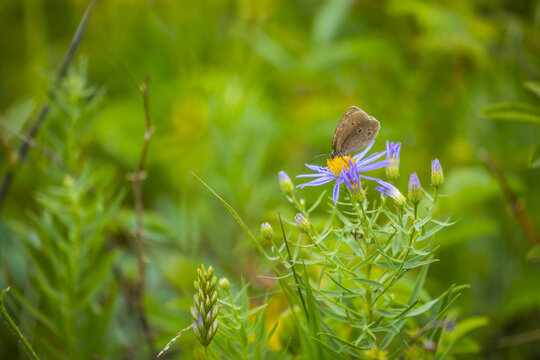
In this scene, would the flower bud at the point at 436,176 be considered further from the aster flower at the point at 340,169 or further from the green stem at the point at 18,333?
the green stem at the point at 18,333

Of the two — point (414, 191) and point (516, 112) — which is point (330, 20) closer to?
point (516, 112)

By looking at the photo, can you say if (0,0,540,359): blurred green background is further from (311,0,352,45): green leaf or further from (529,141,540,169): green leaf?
(529,141,540,169): green leaf

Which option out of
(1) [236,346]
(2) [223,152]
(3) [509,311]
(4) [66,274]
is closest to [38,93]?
(2) [223,152]

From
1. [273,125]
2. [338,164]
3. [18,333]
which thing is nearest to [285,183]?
[338,164]

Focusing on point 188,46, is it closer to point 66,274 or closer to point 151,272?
point 151,272

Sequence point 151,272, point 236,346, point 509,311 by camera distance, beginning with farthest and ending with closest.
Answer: point 151,272 < point 509,311 < point 236,346

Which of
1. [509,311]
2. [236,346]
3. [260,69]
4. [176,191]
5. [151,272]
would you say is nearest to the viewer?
[236,346]

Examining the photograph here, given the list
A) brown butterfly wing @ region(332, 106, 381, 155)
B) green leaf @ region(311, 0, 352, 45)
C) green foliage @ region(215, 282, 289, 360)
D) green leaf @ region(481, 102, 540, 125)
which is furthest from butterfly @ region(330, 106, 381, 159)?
green leaf @ region(311, 0, 352, 45)
